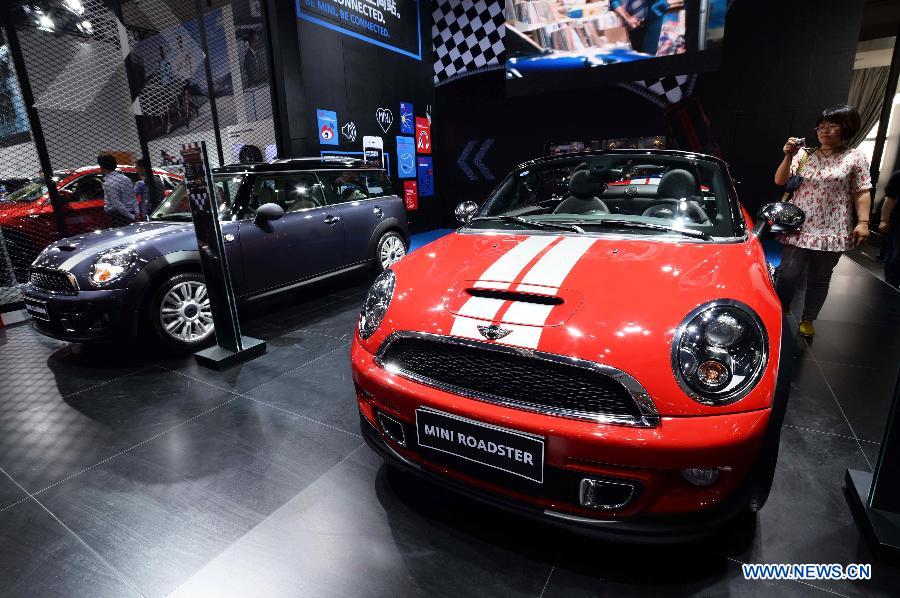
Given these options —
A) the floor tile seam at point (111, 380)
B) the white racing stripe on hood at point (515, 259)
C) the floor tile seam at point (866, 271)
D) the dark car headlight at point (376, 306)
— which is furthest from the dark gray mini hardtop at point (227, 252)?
the floor tile seam at point (866, 271)

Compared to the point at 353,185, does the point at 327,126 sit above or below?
above

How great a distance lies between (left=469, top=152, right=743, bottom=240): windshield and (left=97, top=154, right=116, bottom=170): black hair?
4946mm

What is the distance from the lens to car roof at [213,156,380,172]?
3.58 meters

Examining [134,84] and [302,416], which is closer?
[302,416]

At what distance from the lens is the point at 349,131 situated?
22.1 ft

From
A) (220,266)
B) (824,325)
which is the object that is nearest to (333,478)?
(220,266)

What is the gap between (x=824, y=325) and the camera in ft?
10.7

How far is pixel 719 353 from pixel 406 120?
7586 millimetres

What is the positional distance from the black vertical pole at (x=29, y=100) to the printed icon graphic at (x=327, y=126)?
296 centimetres

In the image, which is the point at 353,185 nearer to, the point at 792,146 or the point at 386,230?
the point at 386,230

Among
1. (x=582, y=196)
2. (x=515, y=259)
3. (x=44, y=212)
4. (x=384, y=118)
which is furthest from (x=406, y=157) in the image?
(x=515, y=259)

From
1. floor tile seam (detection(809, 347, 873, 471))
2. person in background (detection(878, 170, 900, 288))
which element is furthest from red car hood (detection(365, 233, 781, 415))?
person in background (detection(878, 170, 900, 288))

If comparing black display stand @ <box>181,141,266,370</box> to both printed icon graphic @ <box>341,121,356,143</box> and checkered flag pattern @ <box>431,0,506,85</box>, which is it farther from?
checkered flag pattern @ <box>431,0,506,85</box>

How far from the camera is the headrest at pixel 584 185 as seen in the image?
2080 mm
